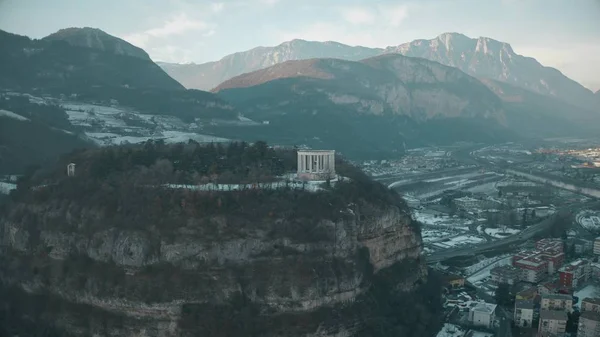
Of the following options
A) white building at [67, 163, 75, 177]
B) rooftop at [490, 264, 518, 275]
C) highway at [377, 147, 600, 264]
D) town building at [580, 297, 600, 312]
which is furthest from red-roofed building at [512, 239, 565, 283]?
white building at [67, 163, 75, 177]

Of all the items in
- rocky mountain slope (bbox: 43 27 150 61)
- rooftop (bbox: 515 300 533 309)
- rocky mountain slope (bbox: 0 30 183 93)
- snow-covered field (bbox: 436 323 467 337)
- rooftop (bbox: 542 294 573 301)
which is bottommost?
snow-covered field (bbox: 436 323 467 337)

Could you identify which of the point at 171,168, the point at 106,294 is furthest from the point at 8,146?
the point at 106,294

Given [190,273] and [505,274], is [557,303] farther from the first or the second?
[190,273]

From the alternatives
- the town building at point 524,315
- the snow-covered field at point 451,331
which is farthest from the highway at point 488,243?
the snow-covered field at point 451,331

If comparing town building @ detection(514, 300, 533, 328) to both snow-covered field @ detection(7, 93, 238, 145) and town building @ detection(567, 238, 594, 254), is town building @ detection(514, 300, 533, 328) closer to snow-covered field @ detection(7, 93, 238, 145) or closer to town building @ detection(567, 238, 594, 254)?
town building @ detection(567, 238, 594, 254)

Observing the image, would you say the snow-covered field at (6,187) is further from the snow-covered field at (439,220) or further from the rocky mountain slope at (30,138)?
the snow-covered field at (439,220)
